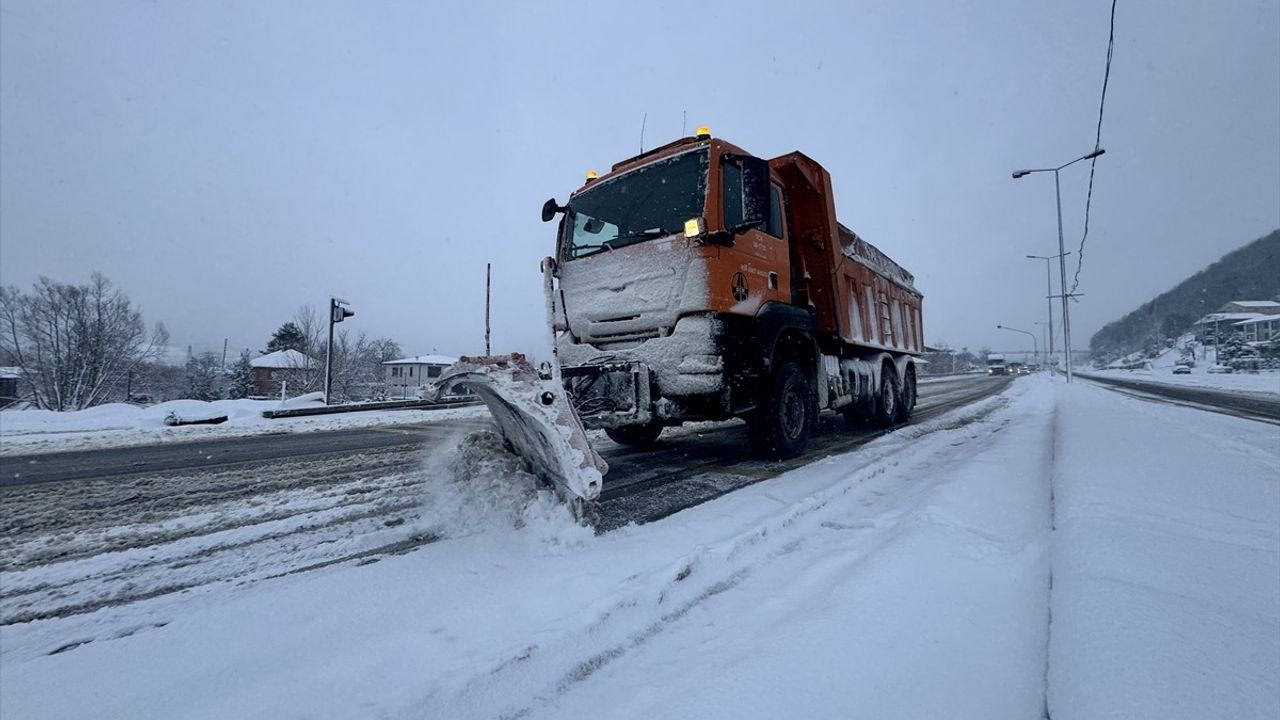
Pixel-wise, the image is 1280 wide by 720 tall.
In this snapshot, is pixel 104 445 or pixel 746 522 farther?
pixel 104 445

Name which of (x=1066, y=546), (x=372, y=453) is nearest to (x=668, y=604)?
(x=1066, y=546)

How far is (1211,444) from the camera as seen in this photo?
16.6 ft

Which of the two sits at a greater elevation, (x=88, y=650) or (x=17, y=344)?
(x=17, y=344)

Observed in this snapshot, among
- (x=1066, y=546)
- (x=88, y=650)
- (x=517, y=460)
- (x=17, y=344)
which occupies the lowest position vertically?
(x=88, y=650)

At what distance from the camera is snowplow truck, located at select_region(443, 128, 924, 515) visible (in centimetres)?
377

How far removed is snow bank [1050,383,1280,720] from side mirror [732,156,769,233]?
277 centimetres

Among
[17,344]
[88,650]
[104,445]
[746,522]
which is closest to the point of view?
[88,650]

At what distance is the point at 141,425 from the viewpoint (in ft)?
29.9

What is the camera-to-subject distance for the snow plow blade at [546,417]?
260 centimetres

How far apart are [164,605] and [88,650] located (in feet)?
1.05

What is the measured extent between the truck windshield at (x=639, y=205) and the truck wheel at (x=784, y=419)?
1.76m

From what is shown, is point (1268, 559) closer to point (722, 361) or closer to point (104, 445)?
point (722, 361)

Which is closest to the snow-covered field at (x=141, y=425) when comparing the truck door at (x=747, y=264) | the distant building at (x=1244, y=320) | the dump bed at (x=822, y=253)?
the truck door at (x=747, y=264)

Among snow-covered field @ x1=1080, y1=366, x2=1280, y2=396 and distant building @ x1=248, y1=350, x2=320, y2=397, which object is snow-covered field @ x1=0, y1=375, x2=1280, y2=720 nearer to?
snow-covered field @ x1=1080, y1=366, x2=1280, y2=396
